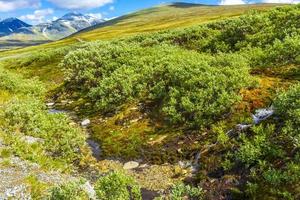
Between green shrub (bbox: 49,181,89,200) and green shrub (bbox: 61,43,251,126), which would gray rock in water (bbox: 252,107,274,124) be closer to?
green shrub (bbox: 61,43,251,126)

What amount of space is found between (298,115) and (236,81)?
740 centimetres

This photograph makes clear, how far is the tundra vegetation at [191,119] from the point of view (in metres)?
16.6

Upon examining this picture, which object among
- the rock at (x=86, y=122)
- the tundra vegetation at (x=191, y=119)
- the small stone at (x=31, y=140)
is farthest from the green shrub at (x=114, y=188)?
the rock at (x=86, y=122)

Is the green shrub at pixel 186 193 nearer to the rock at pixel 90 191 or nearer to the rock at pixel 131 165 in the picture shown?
the rock at pixel 90 191

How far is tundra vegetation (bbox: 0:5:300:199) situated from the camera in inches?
655

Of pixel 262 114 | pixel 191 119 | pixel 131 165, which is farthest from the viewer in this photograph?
pixel 191 119

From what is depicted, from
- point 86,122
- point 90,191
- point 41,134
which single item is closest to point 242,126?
point 90,191

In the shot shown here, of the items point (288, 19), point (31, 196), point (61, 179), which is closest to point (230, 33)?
point (288, 19)

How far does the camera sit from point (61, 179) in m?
18.8

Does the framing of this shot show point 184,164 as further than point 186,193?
Yes

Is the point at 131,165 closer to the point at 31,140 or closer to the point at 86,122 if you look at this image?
the point at 31,140

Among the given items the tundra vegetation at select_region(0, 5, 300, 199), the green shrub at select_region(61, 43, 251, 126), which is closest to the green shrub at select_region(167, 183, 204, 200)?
the tundra vegetation at select_region(0, 5, 300, 199)

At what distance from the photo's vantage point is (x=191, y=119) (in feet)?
78.4

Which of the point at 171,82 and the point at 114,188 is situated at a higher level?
the point at 171,82
